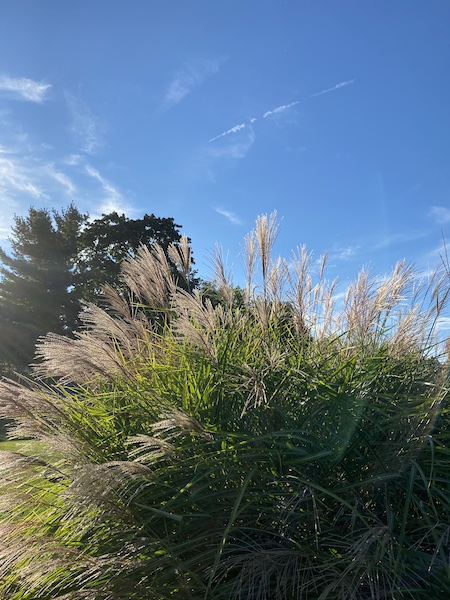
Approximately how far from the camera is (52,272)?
26.4 metres

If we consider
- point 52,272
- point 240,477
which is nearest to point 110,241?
point 52,272

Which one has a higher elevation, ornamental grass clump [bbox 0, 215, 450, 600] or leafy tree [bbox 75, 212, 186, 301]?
leafy tree [bbox 75, 212, 186, 301]

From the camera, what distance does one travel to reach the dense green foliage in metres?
23.6

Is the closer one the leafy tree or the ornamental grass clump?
the ornamental grass clump

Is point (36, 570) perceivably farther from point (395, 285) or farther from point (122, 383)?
point (395, 285)

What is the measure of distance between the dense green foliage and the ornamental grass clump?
20.6 metres

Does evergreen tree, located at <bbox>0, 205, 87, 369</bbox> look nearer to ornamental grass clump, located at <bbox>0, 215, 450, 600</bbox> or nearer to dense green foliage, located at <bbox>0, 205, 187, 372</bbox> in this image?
dense green foliage, located at <bbox>0, 205, 187, 372</bbox>

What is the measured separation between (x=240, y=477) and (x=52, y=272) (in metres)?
26.0

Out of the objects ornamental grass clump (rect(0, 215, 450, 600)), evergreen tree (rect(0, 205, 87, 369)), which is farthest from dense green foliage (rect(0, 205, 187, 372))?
ornamental grass clump (rect(0, 215, 450, 600))

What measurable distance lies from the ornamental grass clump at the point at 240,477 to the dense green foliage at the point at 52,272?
2062 centimetres

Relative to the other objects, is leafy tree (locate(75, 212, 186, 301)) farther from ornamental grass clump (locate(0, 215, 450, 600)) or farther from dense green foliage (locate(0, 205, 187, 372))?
ornamental grass clump (locate(0, 215, 450, 600))

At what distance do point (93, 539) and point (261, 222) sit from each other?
2044 millimetres

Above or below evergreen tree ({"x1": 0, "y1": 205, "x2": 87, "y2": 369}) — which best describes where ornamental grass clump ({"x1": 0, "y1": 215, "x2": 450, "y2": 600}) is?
below

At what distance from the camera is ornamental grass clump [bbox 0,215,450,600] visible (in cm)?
190
